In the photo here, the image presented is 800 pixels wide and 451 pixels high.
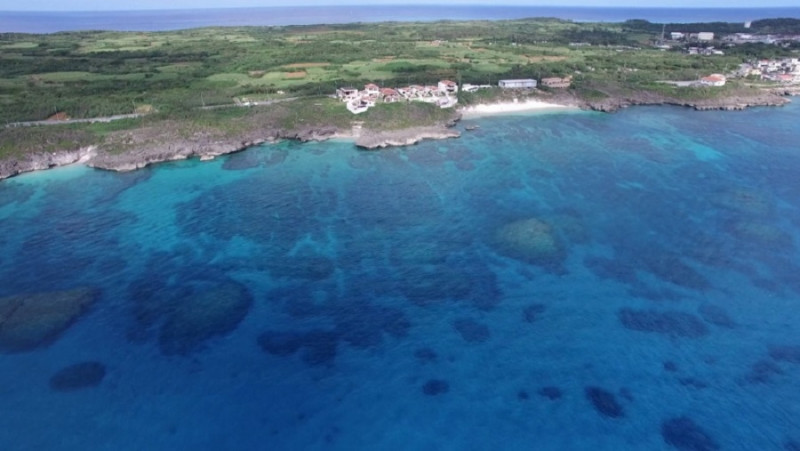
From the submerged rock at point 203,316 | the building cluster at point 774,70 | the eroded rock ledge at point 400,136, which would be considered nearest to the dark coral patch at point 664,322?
the submerged rock at point 203,316

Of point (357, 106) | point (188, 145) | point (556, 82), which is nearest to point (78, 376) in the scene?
point (188, 145)

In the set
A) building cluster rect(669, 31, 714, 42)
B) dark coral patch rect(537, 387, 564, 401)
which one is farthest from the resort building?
building cluster rect(669, 31, 714, 42)

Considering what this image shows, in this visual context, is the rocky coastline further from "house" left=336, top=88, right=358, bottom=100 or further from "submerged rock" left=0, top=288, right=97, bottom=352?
"submerged rock" left=0, top=288, right=97, bottom=352

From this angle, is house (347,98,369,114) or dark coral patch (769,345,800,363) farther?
house (347,98,369,114)

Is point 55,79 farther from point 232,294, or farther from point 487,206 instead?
point 487,206

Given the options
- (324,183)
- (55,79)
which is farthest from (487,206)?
(55,79)

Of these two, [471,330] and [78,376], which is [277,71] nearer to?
[78,376]
